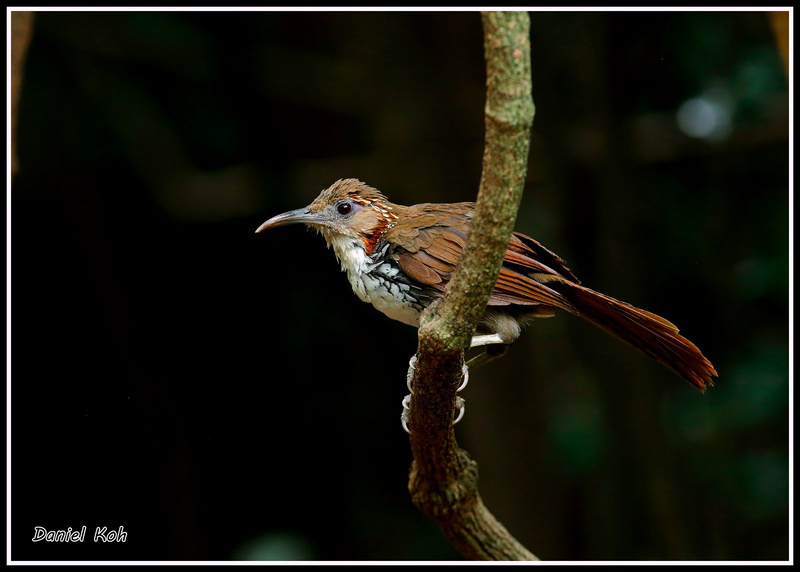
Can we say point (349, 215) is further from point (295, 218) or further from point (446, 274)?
point (446, 274)

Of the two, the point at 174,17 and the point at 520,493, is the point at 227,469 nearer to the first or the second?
the point at 520,493

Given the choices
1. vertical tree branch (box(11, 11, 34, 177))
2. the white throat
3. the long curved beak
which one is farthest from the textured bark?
vertical tree branch (box(11, 11, 34, 177))

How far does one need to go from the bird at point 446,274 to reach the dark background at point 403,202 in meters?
2.01

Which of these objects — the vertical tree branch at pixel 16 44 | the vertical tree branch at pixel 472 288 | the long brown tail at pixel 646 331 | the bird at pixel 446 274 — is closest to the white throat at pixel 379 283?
the bird at pixel 446 274

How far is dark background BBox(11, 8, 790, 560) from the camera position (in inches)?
227

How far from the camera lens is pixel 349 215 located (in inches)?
139

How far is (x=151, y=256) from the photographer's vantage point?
6223mm

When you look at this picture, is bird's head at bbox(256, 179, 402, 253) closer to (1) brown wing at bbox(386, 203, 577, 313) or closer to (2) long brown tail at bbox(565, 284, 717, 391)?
(1) brown wing at bbox(386, 203, 577, 313)

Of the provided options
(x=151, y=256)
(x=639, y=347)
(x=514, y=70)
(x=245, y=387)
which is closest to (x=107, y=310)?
(x=151, y=256)

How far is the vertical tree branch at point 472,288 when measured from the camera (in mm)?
2111

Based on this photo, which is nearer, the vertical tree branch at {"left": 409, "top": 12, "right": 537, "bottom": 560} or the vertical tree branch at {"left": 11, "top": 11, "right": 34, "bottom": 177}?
the vertical tree branch at {"left": 409, "top": 12, "right": 537, "bottom": 560}

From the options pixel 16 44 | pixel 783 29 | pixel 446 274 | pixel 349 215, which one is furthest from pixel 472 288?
pixel 16 44

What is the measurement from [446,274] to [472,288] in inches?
27.9

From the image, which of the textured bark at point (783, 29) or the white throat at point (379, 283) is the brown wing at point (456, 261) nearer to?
the white throat at point (379, 283)
